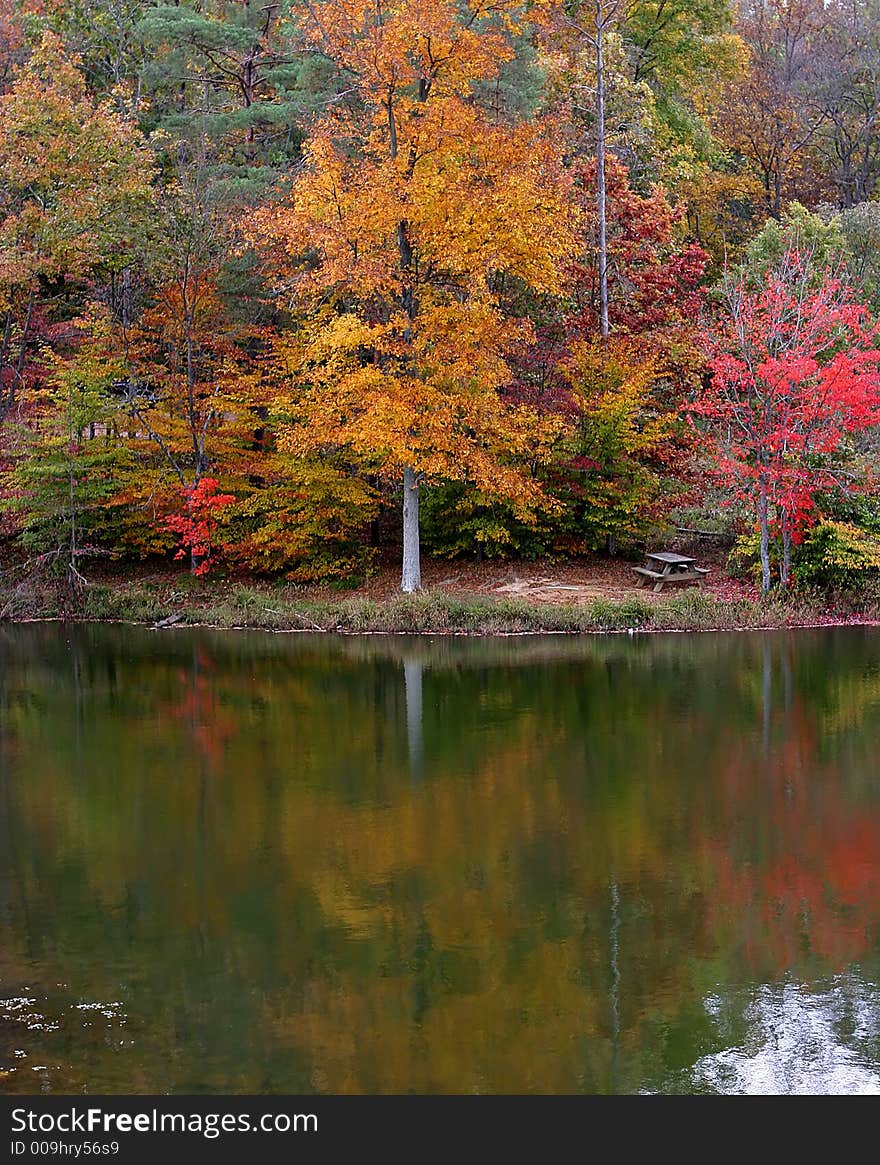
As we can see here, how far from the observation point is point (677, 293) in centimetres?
2848

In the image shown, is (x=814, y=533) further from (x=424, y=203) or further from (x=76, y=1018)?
(x=76, y=1018)

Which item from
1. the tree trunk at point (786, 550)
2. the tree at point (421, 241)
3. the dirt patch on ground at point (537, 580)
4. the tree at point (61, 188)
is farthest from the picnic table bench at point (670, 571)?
the tree at point (61, 188)

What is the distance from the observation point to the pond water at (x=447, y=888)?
6.82m

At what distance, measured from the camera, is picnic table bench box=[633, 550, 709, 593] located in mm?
24781

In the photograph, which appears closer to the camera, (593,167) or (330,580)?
(330,580)

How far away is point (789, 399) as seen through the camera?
23594mm

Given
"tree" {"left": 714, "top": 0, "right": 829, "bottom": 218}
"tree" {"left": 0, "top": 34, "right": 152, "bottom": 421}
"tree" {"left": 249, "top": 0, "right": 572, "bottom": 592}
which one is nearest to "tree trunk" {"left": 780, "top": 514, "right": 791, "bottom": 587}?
"tree" {"left": 249, "top": 0, "right": 572, "bottom": 592}

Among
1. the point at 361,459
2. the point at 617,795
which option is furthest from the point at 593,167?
the point at 617,795

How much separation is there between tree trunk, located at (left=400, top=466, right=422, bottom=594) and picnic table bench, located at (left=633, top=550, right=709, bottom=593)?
422cm

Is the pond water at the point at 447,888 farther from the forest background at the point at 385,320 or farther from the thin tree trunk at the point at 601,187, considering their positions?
the thin tree trunk at the point at 601,187

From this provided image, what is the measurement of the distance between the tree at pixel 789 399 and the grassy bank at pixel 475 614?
1.18 meters

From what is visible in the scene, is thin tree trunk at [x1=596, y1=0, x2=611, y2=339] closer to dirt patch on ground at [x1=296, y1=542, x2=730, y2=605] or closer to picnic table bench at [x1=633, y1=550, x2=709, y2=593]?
dirt patch on ground at [x1=296, y1=542, x2=730, y2=605]

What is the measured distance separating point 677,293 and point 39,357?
1400cm

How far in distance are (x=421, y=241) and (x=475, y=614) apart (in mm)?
6911
